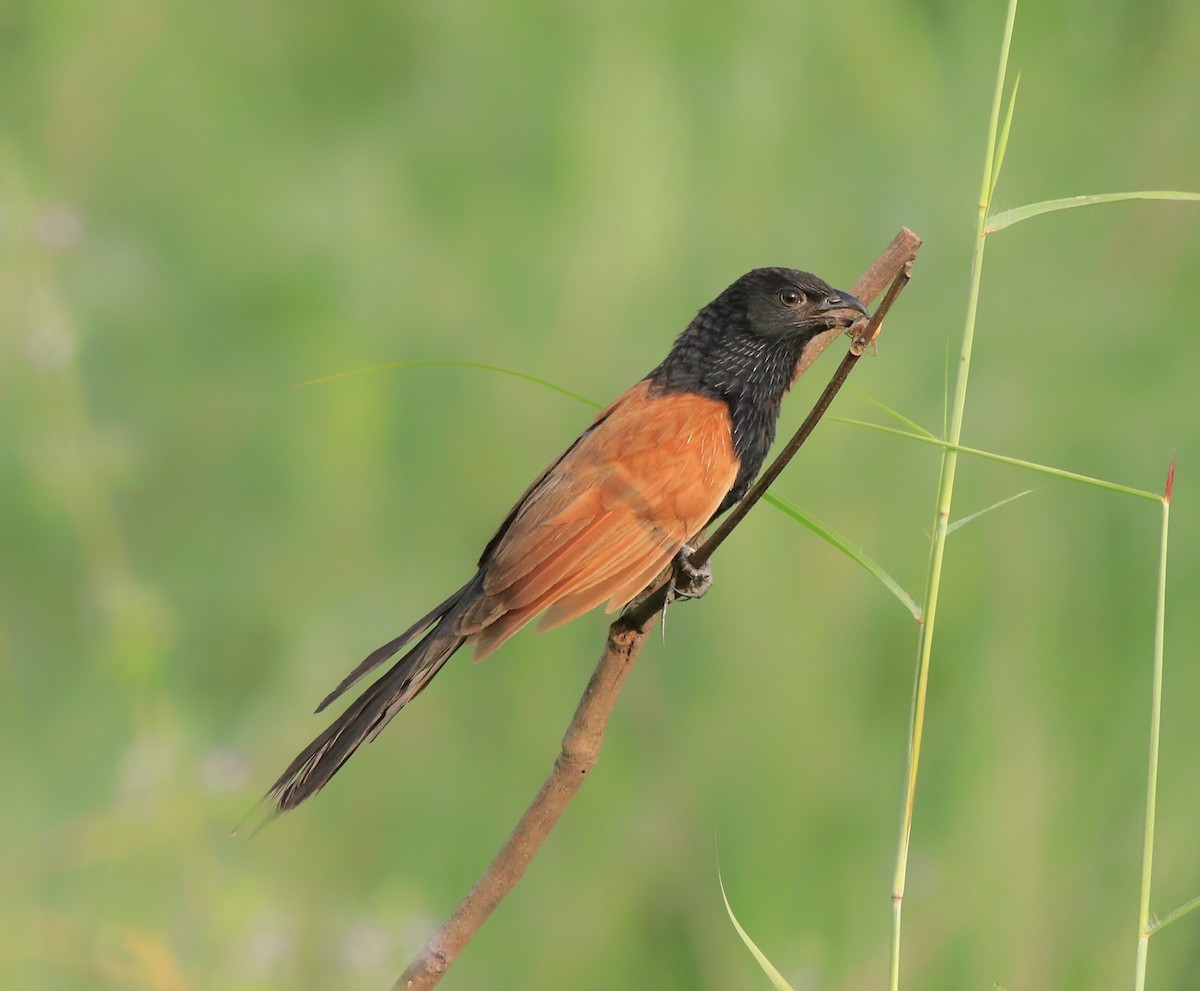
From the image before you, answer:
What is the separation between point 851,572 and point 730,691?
0.22 metres

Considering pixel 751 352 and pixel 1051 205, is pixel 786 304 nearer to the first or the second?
pixel 751 352

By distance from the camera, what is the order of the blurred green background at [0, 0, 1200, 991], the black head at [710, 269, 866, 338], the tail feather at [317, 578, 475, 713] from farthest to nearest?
the blurred green background at [0, 0, 1200, 991] < the black head at [710, 269, 866, 338] < the tail feather at [317, 578, 475, 713]

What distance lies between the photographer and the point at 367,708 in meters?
0.84

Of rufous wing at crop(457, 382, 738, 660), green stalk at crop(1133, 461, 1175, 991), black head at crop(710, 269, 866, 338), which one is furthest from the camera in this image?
black head at crop(710, 269, 866, 338)

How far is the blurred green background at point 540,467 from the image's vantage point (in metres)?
1.48

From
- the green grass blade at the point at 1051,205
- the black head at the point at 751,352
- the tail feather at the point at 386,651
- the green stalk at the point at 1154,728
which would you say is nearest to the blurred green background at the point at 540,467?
the black head at the point at 751,352

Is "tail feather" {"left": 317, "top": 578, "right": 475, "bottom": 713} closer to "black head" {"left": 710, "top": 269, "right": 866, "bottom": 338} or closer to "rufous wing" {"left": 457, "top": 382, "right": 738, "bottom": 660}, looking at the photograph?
"rufous wing" {"left": 457, "top": 382, "right": 738, "bottom": 660}

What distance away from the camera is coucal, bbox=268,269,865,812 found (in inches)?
35.4

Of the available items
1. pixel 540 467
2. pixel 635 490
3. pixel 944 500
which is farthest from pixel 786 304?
pixel 540 467

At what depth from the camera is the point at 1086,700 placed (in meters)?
1.49

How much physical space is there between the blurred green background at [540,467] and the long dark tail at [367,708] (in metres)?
0.63

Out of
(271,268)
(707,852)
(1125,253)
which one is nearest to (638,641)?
(707,852)

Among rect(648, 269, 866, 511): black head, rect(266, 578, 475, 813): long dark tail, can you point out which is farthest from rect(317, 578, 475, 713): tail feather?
rect(648, 269, 866, 511): black head

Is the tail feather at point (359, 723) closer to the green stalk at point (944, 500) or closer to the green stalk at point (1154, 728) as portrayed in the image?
the green stalk at point (944, 500)
